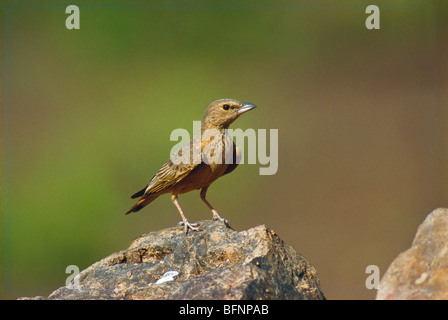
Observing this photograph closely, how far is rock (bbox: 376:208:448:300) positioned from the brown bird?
2.22 meters

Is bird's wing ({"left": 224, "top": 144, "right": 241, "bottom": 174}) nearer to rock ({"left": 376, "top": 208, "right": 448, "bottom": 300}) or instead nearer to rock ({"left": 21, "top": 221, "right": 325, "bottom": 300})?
rock ({"left": 21, "top": 221, "right": 325, "bottom": 300})

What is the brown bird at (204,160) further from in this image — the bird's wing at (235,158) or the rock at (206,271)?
the rock at (206,271)

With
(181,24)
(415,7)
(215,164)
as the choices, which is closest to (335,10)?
(415,7)

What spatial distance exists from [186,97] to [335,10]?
13.9ft

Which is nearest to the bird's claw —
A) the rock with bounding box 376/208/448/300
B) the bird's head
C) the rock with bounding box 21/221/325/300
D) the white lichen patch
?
the rock with bounding box 21/221/325/300

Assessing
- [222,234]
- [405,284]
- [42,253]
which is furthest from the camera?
[42,253]

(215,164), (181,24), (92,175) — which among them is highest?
(181,24)

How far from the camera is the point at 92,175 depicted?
525 inches

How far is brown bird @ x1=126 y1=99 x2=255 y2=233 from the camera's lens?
21.7ft

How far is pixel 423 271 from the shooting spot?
4332 mm

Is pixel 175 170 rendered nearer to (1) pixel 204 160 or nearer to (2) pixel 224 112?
(1) pixel 204 160

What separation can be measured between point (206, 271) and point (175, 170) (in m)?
1.90

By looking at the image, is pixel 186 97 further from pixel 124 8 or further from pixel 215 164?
pixel 215 164

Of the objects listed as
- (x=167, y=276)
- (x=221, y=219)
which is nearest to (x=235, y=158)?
(x=221, y=219)
